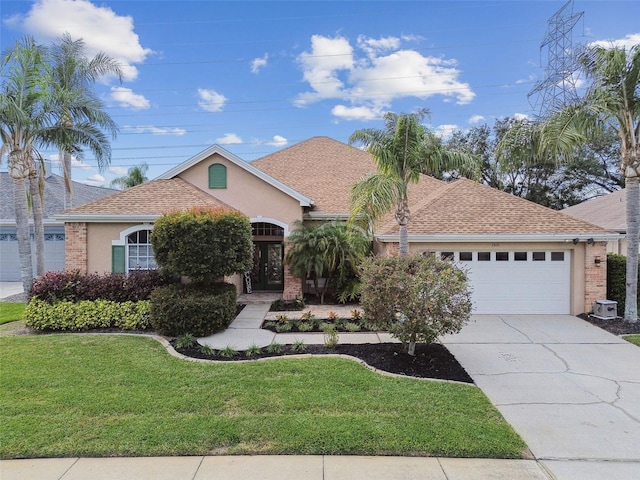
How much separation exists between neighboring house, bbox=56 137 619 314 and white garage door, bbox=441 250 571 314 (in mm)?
33

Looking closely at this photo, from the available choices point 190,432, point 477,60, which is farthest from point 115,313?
point 477,60

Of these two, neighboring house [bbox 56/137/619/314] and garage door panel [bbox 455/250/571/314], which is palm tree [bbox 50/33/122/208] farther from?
garage door panel [bbox 455/250/571/314]

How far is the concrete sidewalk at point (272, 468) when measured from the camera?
392 cm

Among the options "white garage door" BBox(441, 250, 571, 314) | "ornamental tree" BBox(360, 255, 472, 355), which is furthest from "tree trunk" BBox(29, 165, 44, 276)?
"white garage door" BBox(441, 250, 571, 314)

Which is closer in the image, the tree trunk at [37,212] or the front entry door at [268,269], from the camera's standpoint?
the tree trunk at [37,212]

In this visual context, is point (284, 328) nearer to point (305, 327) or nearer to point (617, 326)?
point (305, 327)

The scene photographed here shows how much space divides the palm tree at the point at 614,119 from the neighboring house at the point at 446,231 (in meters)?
1.20

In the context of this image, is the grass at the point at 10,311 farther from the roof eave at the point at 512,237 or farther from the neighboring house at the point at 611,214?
the neighboring house at the point at 611,214

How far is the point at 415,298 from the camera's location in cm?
705

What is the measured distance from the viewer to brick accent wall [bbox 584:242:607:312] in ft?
39.0

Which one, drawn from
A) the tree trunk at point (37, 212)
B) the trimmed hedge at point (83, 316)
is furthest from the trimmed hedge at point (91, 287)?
the tree trunk at point (37, 212)

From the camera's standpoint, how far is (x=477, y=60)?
19.1m

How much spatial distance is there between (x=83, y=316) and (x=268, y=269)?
322 inches

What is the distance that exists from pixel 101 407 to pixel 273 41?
19091 millimetres
